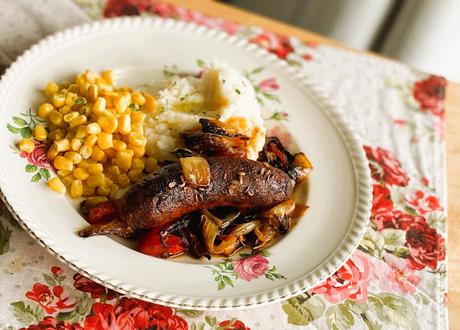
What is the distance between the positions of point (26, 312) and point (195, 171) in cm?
101

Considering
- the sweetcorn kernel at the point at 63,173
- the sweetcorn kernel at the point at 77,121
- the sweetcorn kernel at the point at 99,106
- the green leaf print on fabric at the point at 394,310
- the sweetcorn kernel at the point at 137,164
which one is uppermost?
the sweetcorn kernel at the point at 99,106

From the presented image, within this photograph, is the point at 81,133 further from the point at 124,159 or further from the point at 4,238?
the point at 4,238

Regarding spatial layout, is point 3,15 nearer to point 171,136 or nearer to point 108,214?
point 171,136

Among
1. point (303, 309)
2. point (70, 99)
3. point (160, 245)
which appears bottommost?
point (303, 309)

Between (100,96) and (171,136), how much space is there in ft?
1.52

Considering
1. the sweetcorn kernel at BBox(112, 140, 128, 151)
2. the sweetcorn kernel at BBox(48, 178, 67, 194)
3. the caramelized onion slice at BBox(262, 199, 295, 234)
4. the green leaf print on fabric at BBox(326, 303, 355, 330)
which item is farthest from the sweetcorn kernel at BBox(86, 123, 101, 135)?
the green leaf print on fabric at BBox(326, 303, 355, 330)

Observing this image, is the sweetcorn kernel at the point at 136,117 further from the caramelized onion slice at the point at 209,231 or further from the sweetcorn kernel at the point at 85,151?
the caramelized onion slice at the point at 209,231

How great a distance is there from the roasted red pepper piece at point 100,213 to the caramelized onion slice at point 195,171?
421 millimetres

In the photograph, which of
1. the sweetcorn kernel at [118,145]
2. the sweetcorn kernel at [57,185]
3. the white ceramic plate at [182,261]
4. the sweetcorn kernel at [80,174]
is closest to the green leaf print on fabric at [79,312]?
the white ceramic plate at [182,261]

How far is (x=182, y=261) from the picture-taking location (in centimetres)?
288

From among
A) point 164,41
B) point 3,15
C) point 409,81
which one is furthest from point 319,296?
point 3,15

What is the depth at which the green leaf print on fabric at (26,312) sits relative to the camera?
8.44ft

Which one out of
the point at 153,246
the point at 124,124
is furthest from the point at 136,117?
the point at 153,246

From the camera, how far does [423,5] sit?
561 cm
